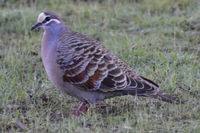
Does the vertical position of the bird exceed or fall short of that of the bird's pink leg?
it exceeds it

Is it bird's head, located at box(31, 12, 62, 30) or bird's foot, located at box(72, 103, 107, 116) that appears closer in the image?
bird's foot, located at box(72, 103, 107, 116)

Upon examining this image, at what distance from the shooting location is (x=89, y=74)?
21.1 ft

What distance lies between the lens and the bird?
20.8 feet

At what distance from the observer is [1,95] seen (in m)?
6.83

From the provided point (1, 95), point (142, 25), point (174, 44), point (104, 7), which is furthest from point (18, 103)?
point (104, 7)

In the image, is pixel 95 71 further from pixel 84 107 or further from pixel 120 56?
pixel 120 56

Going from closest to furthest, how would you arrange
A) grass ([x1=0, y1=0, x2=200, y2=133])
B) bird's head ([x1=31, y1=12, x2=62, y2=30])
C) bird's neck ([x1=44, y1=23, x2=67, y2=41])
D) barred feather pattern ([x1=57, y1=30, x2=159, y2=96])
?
1. grass ([x1=0, y1=0, x2=200, y2=133])
2. barred feather pattern ([x1=57, y1=30, x2=159, y2=96])
3. bird's neck ([x1=44, y1=23, x2=67, y2=41])
4. bird's head ([x1=31, y1=12, x2=62, y2=30])

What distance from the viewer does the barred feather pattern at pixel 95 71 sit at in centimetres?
634

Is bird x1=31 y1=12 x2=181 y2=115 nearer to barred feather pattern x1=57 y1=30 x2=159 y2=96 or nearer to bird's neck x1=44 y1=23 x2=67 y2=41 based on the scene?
barred feather pattern x1=57 y1=30 x2=159 y2=96

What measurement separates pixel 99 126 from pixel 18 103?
1309mm

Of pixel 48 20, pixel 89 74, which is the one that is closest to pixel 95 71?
pixel 89 74

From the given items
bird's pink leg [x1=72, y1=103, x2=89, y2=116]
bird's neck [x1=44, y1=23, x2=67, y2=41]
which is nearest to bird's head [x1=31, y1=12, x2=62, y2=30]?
bird's neck [x1=44, y1=23, x2=67, y2=41]

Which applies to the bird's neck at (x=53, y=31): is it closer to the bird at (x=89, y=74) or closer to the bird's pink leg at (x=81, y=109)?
the bird at (x=89, y=74)

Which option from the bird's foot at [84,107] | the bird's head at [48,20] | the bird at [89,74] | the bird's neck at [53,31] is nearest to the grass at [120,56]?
the bird's foot at [84,107]
